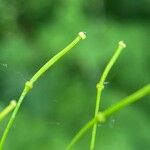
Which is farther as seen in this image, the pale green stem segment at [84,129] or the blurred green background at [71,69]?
the blurred green background at [71,69]

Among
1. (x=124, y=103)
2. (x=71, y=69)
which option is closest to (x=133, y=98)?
(x=124, y=103)

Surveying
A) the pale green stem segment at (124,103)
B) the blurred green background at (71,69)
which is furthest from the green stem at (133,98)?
the blurred green background at (71,69)

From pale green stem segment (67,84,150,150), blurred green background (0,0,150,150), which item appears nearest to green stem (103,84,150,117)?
pale green stem segment (67,84,150,150)

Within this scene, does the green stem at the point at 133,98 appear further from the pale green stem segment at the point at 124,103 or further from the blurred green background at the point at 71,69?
the blurred green background at the point at 71,69

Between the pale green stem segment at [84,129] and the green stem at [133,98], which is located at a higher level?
the green stem at [133,98]

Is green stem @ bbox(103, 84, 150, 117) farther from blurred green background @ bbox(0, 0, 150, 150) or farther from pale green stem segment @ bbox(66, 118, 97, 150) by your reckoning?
blurred green background @ bbox(0, 0, 150, 150)

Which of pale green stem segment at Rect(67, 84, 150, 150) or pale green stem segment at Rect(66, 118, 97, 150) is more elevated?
pale green stem segment at Rect(67, 84, 150, 150)

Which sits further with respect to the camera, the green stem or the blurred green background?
the blurred green background

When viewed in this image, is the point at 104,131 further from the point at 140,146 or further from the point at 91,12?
the point at 91,12

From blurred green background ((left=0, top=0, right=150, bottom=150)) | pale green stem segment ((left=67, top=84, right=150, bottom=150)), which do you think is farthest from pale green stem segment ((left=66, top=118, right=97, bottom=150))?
blurred green background ((left=0, top=0, right=150, bottom=150))
